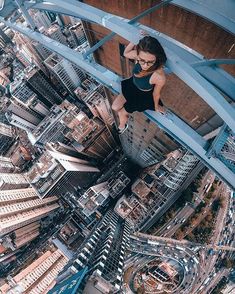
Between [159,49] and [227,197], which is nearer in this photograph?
[159,49]

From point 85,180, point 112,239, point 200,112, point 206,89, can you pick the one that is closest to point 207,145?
point 206,89

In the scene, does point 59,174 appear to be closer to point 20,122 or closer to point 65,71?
point 20,122

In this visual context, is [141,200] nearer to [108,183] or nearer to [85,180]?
[108,183]

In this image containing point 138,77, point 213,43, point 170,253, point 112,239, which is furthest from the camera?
point 170,253

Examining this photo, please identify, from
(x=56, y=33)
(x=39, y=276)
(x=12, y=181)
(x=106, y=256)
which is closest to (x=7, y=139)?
(x=12, y=181)

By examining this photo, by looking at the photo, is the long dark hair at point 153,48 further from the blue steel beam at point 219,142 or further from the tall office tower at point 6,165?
the tall office tower at point 6,165

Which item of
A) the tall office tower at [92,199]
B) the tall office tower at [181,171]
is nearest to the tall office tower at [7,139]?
the tall office tower at [92,199]
